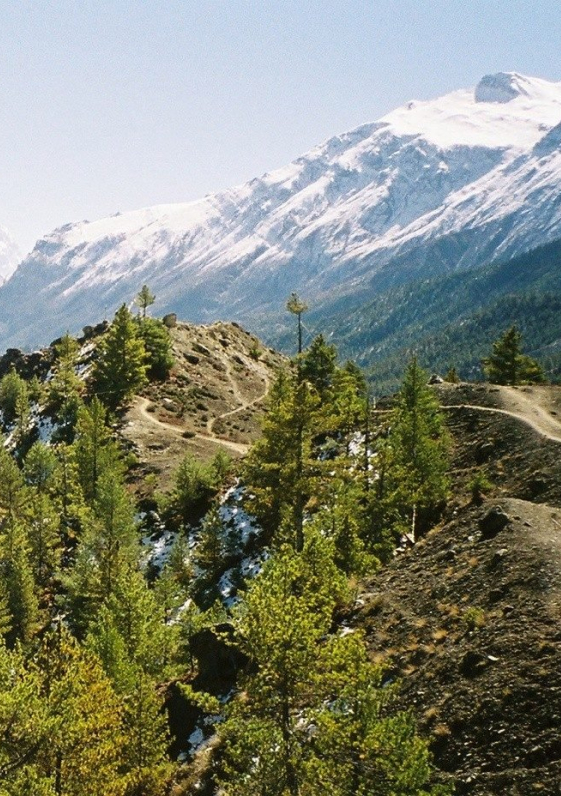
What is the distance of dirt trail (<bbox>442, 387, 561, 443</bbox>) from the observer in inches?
2080

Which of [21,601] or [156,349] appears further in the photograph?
[156,349]

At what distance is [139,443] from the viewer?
88625mm

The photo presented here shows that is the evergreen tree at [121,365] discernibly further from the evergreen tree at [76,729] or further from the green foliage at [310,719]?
A: the green foliage at [310,719]

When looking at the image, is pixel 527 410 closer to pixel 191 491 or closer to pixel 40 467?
pixel 191 491

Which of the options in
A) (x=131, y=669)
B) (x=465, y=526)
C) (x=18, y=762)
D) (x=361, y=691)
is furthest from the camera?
(x=465, y=526)

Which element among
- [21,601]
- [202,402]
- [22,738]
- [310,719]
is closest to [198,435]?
[202,402]

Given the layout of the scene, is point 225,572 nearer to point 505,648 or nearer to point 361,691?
point 505,648

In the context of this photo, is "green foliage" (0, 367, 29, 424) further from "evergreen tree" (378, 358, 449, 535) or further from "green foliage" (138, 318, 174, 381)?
"evergreen tree" (378, 358, 449, 535)

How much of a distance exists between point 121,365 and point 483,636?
277 feet

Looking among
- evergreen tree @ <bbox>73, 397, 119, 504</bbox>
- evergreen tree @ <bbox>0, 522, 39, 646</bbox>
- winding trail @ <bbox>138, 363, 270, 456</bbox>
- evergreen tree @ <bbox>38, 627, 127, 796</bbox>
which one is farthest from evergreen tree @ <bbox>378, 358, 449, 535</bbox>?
winding trail @ <bbox>138, 363, 270, 456</bbox>

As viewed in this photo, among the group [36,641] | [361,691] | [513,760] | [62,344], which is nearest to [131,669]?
[361,691]

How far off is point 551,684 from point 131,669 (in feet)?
60.3

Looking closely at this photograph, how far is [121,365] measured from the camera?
3967 inches

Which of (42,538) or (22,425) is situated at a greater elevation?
(22,425)
